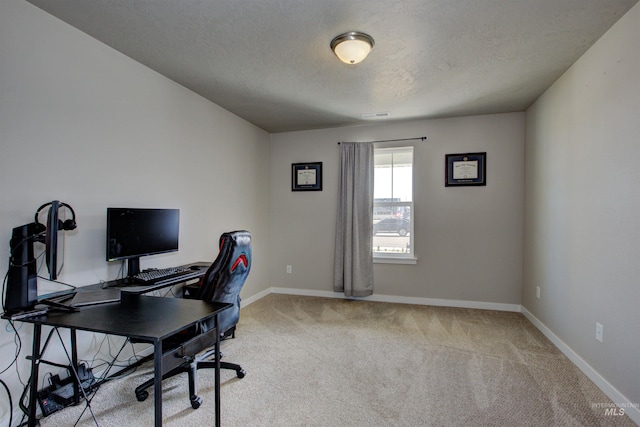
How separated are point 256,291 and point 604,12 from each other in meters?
4.40

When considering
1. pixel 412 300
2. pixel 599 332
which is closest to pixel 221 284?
pixel 599 332

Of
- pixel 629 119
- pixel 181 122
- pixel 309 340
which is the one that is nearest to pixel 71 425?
pixel 309 340

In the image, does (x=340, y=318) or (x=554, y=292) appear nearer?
(x=554, y=292)

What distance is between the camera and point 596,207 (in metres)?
2.31

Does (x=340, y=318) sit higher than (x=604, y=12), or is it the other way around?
(x=604, y=12)

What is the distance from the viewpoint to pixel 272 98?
11.3 ft

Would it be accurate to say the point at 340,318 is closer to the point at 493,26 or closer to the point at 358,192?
the point at 358,192

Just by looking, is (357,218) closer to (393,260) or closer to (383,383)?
(393,260)

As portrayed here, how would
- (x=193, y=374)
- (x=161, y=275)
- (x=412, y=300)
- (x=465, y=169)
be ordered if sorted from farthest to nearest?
(x=412, y=300)
(x=465, y=169)
(x=161, y=275)
(x=193, y=374)

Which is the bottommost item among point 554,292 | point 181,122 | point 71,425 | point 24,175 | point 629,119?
point 71,425

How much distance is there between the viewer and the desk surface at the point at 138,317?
139 centimetres

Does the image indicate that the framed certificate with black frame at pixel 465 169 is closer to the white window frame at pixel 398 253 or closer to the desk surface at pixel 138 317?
the white window frame at pixel 398 253

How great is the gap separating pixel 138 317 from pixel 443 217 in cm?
369

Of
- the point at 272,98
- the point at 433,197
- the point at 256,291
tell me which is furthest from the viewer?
the point at 256,291
